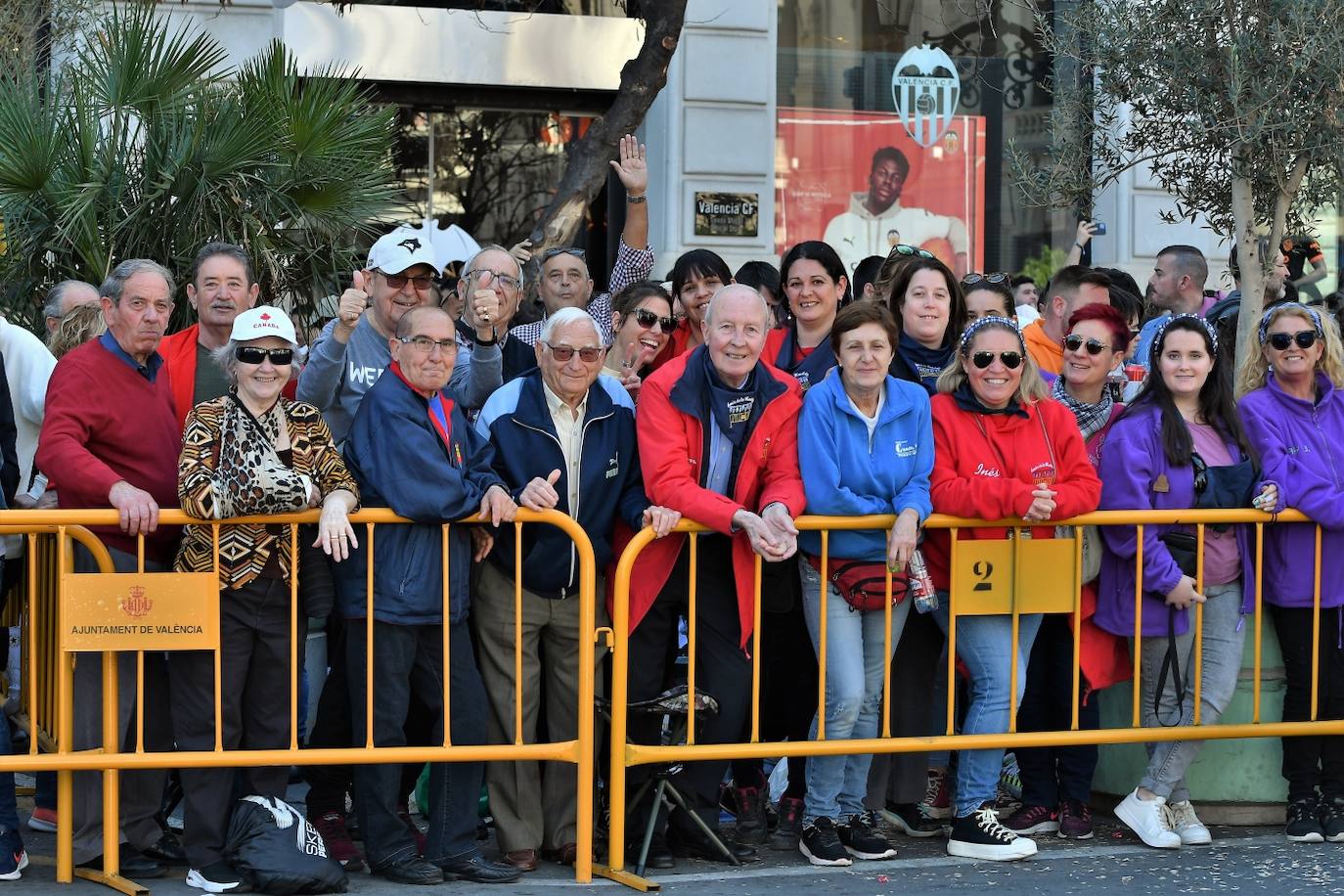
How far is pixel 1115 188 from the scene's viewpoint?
1534 cm

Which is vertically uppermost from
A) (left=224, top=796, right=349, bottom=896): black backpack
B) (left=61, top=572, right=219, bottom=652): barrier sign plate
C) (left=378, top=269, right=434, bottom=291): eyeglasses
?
(left=378, top=269, right=434, bottom=291): eyeglasses

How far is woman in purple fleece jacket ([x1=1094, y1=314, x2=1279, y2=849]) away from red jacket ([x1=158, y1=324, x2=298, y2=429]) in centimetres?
318

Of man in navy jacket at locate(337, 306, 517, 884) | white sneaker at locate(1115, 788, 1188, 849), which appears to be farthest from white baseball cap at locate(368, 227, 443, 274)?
white sneaker at locate(1115, 788, 1188, 849)

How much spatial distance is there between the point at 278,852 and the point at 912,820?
8.13ft

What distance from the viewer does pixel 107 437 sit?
6.16m

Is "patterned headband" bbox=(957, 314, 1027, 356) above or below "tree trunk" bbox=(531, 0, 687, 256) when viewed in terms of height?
below

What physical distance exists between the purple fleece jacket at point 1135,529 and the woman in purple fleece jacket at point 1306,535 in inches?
5.5

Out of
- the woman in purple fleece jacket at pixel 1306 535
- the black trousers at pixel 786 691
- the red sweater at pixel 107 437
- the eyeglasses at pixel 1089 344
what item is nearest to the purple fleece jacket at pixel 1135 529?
the woman in purple fleece jacket at pixel 1306 535

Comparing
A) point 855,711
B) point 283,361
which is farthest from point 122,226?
point 855,711

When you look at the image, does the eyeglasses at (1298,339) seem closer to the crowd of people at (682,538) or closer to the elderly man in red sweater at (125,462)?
the crowd of people at (682,538)

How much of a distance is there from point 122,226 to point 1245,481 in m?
5.55

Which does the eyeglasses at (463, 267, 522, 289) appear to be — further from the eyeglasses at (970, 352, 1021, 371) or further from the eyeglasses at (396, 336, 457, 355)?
the eyeglasses at (970, 352, 1021, 371)

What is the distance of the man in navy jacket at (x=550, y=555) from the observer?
6.41 meters

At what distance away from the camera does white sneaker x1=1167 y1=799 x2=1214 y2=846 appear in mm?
6777
